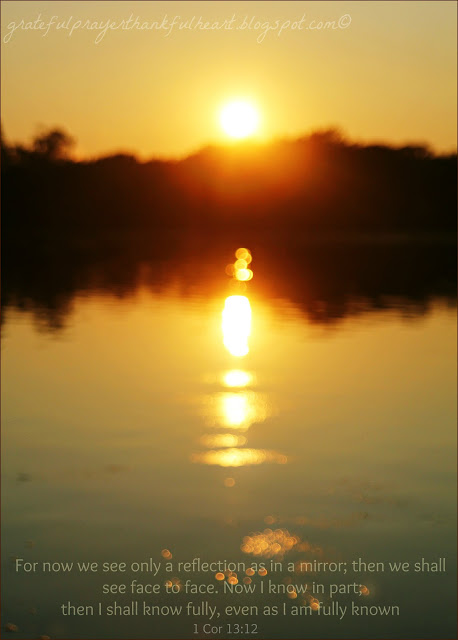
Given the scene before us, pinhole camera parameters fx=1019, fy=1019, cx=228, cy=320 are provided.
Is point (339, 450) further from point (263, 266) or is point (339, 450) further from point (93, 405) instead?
point (263, 266)

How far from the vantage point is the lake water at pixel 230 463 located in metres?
7.52

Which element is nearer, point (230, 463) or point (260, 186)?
point (230, 463)

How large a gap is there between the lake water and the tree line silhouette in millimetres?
85027

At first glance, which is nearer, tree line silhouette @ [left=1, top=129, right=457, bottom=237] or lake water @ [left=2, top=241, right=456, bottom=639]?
lake water @ [left=2, top=241, right=456, bottom=639]

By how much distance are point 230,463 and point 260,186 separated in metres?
106

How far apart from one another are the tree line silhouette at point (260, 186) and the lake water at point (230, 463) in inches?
3348

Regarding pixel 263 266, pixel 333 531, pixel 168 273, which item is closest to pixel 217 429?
pixel 333 531

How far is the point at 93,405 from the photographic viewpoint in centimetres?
→ 1412

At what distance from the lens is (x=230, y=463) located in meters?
11.1

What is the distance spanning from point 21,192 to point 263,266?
177 feet

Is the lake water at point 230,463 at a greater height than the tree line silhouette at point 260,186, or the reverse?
the tree line silhouette at point 260,186

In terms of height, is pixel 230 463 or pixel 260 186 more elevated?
pixel 260 186

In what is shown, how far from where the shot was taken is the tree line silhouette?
10825 cm

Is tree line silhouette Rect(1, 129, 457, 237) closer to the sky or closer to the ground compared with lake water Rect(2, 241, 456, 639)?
closer to the sky
